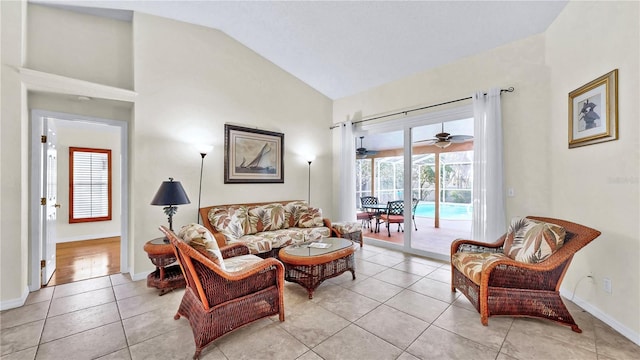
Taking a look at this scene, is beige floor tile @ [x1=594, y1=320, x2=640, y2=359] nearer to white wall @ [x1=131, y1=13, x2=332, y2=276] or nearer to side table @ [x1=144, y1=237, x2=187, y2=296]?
side table @ [x1=144, y1=237, x2=187, y2=296]

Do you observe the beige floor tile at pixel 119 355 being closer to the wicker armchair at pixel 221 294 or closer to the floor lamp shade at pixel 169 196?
the wicker armchair at pixel 221 294

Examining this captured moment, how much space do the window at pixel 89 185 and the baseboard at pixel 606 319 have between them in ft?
26.9

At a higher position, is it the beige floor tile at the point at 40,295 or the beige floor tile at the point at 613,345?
the beige floor tile at the point at 613,345

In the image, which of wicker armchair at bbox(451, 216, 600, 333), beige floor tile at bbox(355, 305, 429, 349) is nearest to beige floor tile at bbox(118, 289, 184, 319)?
beige floor tile at bbox(355, 305, 429, 349)

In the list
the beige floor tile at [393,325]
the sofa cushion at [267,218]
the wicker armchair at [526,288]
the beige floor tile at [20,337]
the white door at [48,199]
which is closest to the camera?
the beige floor tile at [20,337]

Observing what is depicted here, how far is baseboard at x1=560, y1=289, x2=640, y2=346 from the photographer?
80.8 inches

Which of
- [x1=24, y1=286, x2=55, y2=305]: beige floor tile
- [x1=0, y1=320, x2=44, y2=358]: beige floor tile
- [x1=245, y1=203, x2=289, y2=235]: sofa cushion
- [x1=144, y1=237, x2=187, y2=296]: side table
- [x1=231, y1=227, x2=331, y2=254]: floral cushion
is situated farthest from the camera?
[x1=245, y1=203, x2=289, y2=235]: sofa cushion

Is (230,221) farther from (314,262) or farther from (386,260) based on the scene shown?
(386,260)

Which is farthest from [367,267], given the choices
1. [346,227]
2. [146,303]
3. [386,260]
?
[146,303]

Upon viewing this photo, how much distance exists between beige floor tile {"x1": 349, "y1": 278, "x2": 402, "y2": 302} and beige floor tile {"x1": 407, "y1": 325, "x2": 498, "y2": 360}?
724 mm

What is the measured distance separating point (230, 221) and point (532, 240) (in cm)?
362

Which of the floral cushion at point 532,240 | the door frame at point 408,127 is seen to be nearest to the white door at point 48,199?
the door frame at point 408,127

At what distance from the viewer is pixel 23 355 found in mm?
1897

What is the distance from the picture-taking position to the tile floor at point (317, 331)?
6.29 ft
